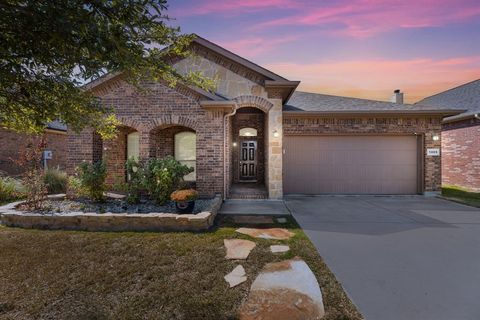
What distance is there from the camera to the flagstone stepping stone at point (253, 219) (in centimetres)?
581

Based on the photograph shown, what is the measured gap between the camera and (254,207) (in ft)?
24.4

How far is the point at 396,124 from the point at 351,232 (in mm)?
7096

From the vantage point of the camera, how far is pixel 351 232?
513 cm

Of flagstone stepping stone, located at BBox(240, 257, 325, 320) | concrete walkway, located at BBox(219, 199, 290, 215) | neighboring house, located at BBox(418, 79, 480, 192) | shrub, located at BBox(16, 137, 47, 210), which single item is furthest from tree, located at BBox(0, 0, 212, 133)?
neighboring house, located at BBox(418, 79, 480, 192)

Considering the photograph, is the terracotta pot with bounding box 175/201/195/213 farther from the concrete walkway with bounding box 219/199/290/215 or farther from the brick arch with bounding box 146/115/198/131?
the brick arch with bounding box 146/115/198/131

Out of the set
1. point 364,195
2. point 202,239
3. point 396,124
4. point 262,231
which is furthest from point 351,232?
point 396,124

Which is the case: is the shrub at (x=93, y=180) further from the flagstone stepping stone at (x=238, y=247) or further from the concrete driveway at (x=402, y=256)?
the concrete driveway at (x=402, y=256)

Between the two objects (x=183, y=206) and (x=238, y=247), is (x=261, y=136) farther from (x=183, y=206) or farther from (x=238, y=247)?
(x=238, y=247)

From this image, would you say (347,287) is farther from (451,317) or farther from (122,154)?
(122,154)

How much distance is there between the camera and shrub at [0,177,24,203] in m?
8.13

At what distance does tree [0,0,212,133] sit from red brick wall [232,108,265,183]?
6.43m

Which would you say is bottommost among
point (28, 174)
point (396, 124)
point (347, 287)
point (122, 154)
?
point (347, 287)

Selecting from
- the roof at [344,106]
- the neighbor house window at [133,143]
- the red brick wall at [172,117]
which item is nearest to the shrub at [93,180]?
the red brick wall at [172,117]

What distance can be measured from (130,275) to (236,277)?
1.48 metres
